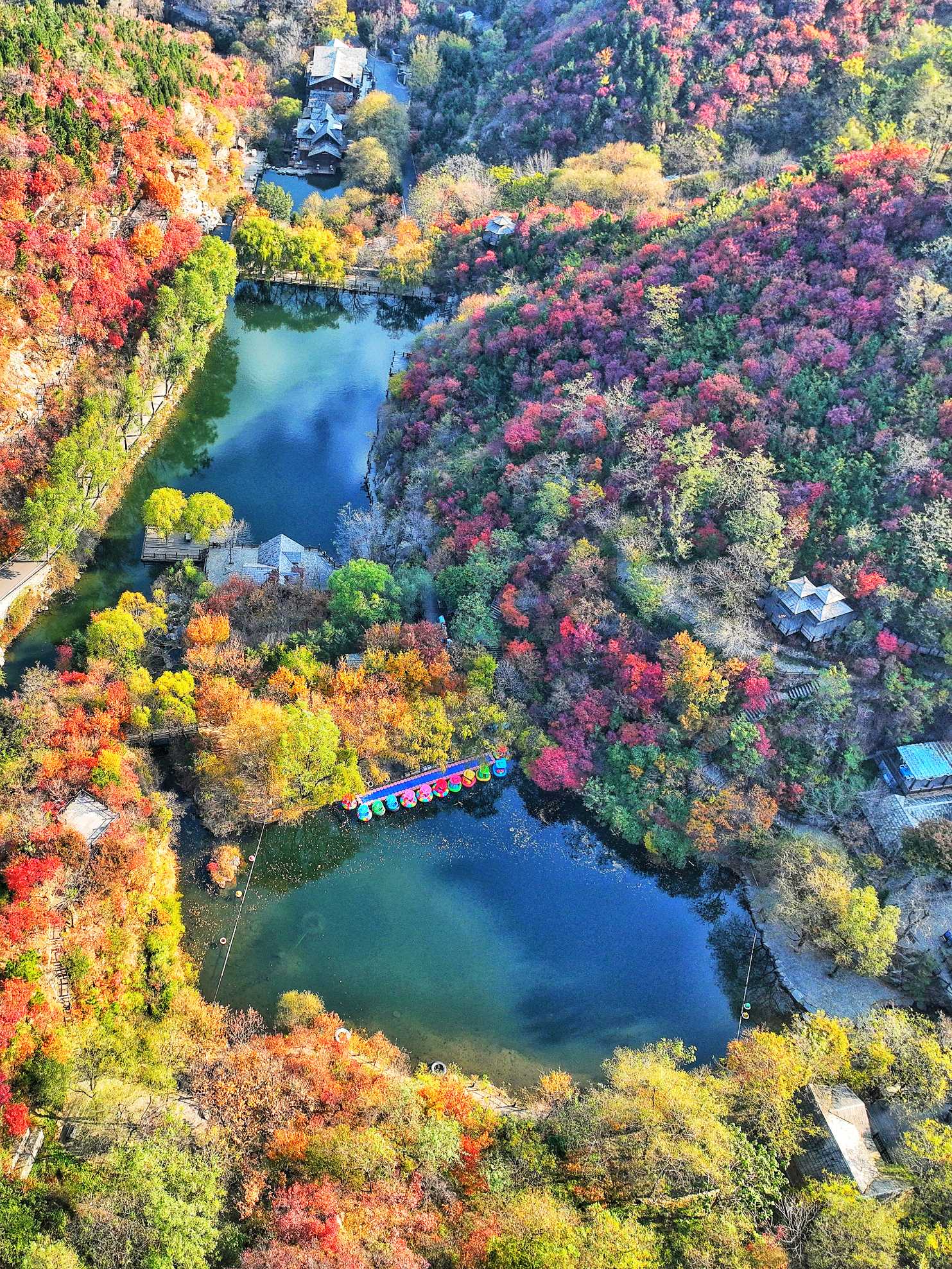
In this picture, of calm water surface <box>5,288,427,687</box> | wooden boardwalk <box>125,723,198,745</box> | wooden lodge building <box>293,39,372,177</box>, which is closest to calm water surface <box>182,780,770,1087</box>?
wooden boardwalk <box>125,723,198,745</box>

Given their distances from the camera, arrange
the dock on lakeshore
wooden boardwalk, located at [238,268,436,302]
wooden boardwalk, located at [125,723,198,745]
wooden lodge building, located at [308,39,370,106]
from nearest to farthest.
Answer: wooden boardwalk, located at [125,723,198,745] → the dock on lakeshore → wooden boardwalk, located at [238,268,436,302] → wooden lodge building, located at [308,39,370,106]

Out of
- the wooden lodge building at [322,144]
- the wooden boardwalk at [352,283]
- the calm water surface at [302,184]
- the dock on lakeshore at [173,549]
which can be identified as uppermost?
the wooden lodge building at [322,144]

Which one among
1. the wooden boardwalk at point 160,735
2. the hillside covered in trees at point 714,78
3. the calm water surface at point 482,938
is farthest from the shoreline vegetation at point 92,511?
the hillside covered in trees at point 714,78

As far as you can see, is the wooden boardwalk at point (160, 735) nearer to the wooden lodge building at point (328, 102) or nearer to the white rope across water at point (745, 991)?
the white rope across water at point (745, 991)

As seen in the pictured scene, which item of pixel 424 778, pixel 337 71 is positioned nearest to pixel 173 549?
pixel 424 778

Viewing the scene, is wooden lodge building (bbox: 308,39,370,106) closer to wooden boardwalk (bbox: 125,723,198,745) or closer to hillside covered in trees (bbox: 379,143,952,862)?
hillside covered in trees (bbox: 379,143,952,862)

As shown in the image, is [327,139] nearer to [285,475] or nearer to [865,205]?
[285,475]
